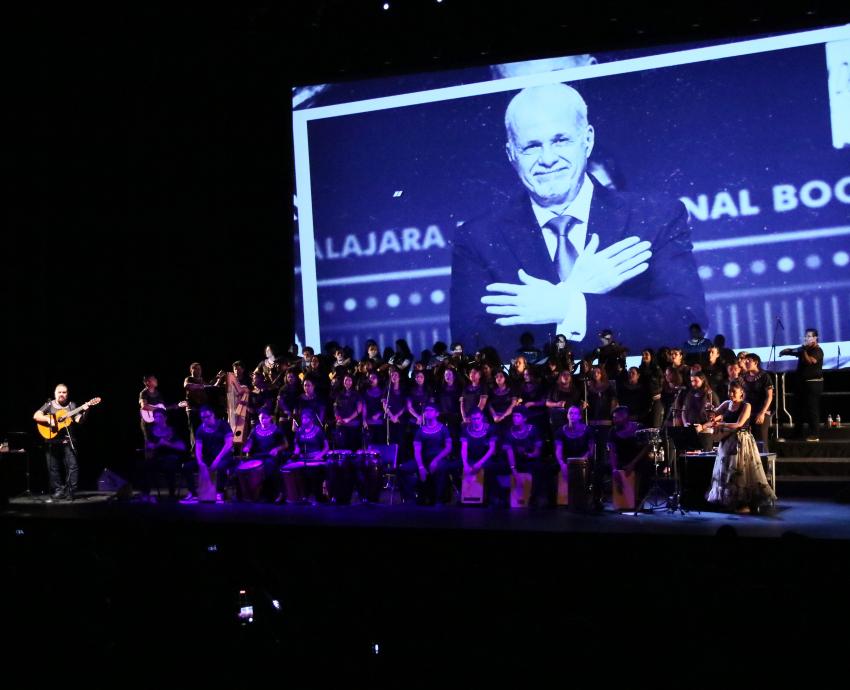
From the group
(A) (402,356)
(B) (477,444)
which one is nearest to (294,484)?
(B) (477,444)

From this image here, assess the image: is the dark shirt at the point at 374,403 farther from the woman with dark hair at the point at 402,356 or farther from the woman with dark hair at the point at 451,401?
the woman with dark hair at the point at 402,356

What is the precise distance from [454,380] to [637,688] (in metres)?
7.59

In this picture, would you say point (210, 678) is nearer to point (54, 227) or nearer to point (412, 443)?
point (412, 443)

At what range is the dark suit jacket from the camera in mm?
11188

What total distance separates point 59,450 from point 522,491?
5.68 metres

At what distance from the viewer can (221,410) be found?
12.4m

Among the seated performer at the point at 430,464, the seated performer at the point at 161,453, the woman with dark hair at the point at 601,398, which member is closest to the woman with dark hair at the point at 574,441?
the woman with dark hair at the point at 601,398

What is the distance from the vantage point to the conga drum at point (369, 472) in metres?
10.0

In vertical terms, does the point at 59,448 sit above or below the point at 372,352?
below

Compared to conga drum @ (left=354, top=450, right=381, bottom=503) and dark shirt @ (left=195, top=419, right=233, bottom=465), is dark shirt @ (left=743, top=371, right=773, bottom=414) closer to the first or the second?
conga drum @ (left=354, top=450, right=381, bottom=503)

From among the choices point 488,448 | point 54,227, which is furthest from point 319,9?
point 488,448

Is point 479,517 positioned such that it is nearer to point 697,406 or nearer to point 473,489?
point 473,489

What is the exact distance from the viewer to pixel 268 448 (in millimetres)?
10500

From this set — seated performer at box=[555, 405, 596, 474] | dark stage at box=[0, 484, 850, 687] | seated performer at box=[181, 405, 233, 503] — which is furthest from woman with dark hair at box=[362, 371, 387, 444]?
dark stage at box=[0, 484, 850, 687]
